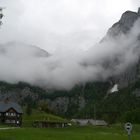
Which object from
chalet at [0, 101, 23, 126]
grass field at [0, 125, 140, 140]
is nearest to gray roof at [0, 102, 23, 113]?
chalet at [0, 101, 23, 126]

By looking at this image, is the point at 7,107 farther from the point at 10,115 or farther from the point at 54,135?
the point at 54,135

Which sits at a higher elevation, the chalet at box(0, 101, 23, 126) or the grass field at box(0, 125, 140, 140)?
the chalet at box(0, 101, 23, 126)

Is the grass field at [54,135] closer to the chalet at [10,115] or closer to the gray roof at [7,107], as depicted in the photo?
the chalet at [10,115]

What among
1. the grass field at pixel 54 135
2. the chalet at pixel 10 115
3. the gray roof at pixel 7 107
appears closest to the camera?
the grass field at pixel 54 135

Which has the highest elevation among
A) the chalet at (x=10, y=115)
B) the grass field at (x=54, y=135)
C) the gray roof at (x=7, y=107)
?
the gray roof at (x=7, y=107)

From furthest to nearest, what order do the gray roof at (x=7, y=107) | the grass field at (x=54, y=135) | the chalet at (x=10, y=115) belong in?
the gray roof at (x=7, y=107) < the chalet at (x=10, y=115) < the grass field at (x=54, y=135)

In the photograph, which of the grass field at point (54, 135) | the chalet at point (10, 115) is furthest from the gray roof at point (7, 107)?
the grass field at point (54, 135)

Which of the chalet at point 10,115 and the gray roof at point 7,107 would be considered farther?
the gray roof at point 7,107

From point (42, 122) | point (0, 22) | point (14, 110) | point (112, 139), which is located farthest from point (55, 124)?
point (0, 22)

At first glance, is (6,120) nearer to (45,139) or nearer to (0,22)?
(45,139)

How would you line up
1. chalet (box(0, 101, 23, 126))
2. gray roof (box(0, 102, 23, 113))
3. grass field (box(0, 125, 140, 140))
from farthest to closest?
gray roof (box(0, 102, 23, 113)), chalet (box(0, 101, 23, 126)), grass field (box(0, 125, 140, 140))

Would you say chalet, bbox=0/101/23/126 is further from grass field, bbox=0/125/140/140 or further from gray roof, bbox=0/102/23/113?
grass field, bbox=0/125/140/140

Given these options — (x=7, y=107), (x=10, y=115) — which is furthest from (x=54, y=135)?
(x=7, y=107)

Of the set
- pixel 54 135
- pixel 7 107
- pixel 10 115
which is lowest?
pixel 54 135
